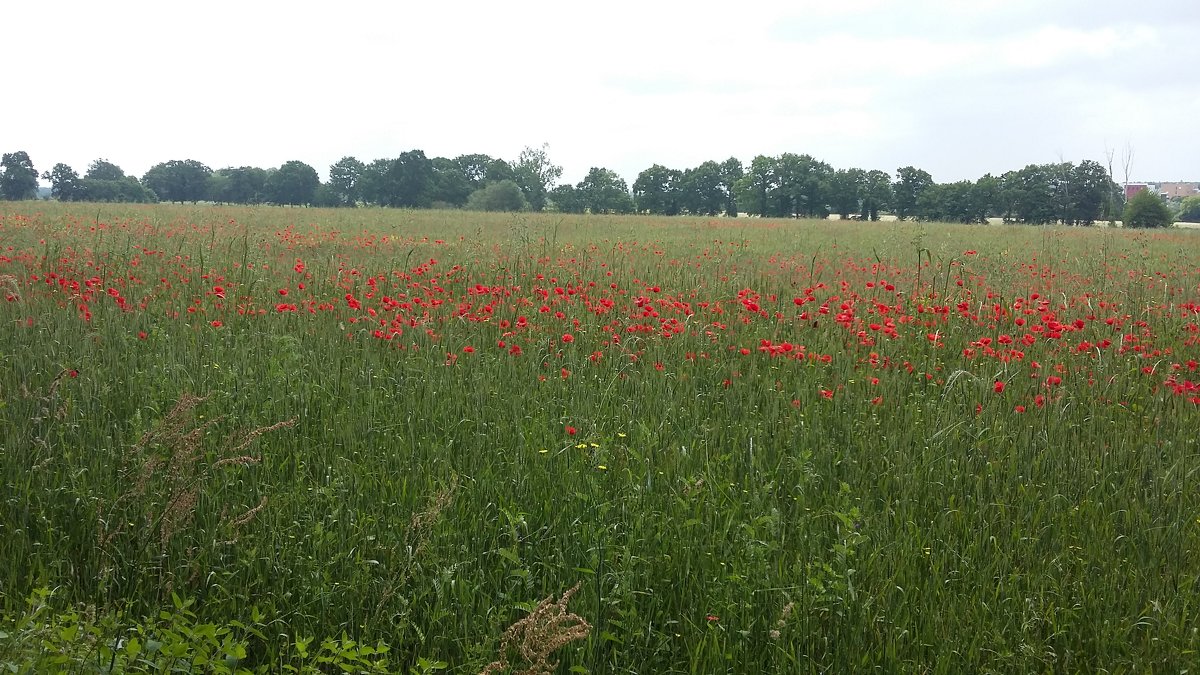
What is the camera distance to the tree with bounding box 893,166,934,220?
202 ft

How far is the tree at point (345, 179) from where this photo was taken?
66875 millimetres

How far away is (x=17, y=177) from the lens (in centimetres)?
4372

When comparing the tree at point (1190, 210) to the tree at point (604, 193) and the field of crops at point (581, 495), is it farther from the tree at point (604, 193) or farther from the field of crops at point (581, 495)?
the field of crops at point (581, 495)

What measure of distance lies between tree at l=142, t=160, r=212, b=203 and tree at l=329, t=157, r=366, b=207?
405 inches

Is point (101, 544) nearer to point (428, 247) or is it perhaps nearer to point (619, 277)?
point (619, 277)

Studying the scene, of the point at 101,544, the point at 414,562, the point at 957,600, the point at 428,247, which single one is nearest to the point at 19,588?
the point at 101,544

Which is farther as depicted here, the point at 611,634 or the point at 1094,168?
the point at 1094,168

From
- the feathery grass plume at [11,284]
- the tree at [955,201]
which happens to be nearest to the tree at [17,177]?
the feathery grass plume at [11,284]

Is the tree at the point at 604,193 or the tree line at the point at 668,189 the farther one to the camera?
the tree at the point at 604,193

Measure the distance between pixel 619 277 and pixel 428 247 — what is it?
17.8 feet

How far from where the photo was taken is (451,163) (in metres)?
72.1

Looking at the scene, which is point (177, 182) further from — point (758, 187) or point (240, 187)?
point (758, 187)

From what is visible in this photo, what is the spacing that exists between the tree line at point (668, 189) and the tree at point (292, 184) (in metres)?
0.08

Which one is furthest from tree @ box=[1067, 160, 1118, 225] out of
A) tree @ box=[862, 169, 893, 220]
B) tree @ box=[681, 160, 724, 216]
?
tree @ box=[681, 160, 724, 216]
